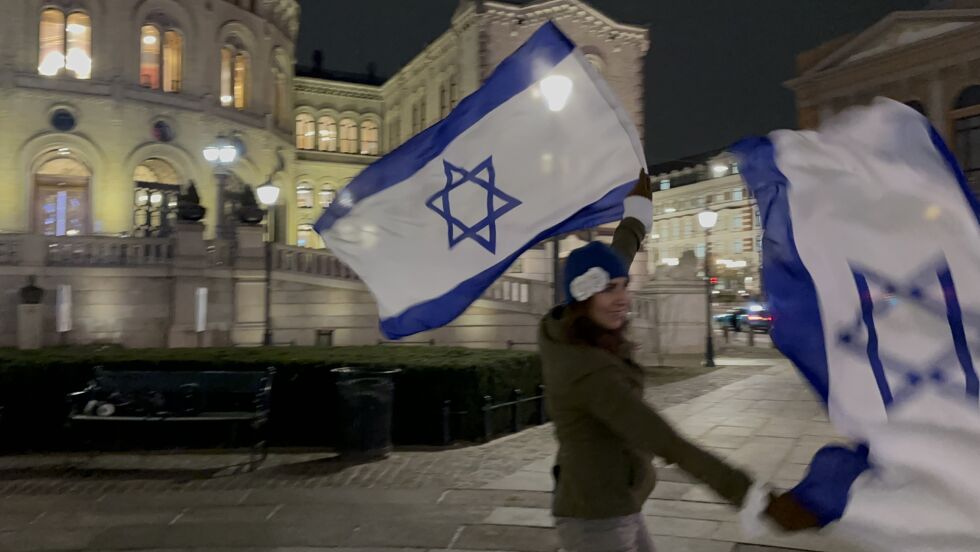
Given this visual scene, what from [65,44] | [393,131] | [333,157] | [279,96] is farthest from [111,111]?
[393,131]

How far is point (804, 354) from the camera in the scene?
3104 millimetres

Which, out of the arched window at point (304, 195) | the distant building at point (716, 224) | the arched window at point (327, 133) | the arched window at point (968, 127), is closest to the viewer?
the arched window at point (968, 127)

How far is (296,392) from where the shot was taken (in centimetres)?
1023

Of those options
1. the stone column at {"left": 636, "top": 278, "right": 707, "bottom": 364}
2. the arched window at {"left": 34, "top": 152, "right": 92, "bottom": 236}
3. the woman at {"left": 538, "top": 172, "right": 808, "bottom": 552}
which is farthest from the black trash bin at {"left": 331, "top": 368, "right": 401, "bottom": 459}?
the arched window at {"left": 34, "top": 152, "right": 92, "bottom": 236}

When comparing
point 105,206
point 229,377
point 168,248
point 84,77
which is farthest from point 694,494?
point 84,77

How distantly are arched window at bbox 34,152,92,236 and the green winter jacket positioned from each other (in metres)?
29.8

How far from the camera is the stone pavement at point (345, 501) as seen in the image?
641 cm

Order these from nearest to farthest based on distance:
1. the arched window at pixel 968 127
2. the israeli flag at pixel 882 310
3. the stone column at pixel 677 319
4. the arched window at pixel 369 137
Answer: the israeli flag at pixel 882 310 < the stone column at pixel 677 319 < the arched window at pixel 968 127 < the arched window at pixel 369 137

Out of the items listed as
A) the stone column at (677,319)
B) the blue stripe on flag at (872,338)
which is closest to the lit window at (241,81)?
the stone column at (677,319)

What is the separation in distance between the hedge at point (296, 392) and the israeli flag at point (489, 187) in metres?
5.02

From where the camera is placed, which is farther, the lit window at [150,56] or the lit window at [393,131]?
the lit window at [393,131]

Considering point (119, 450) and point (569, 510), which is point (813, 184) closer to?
point (569, 510)

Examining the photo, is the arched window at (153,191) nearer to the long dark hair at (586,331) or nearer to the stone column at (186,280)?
the stone column at (186,280)

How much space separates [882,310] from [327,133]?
4761 cm
